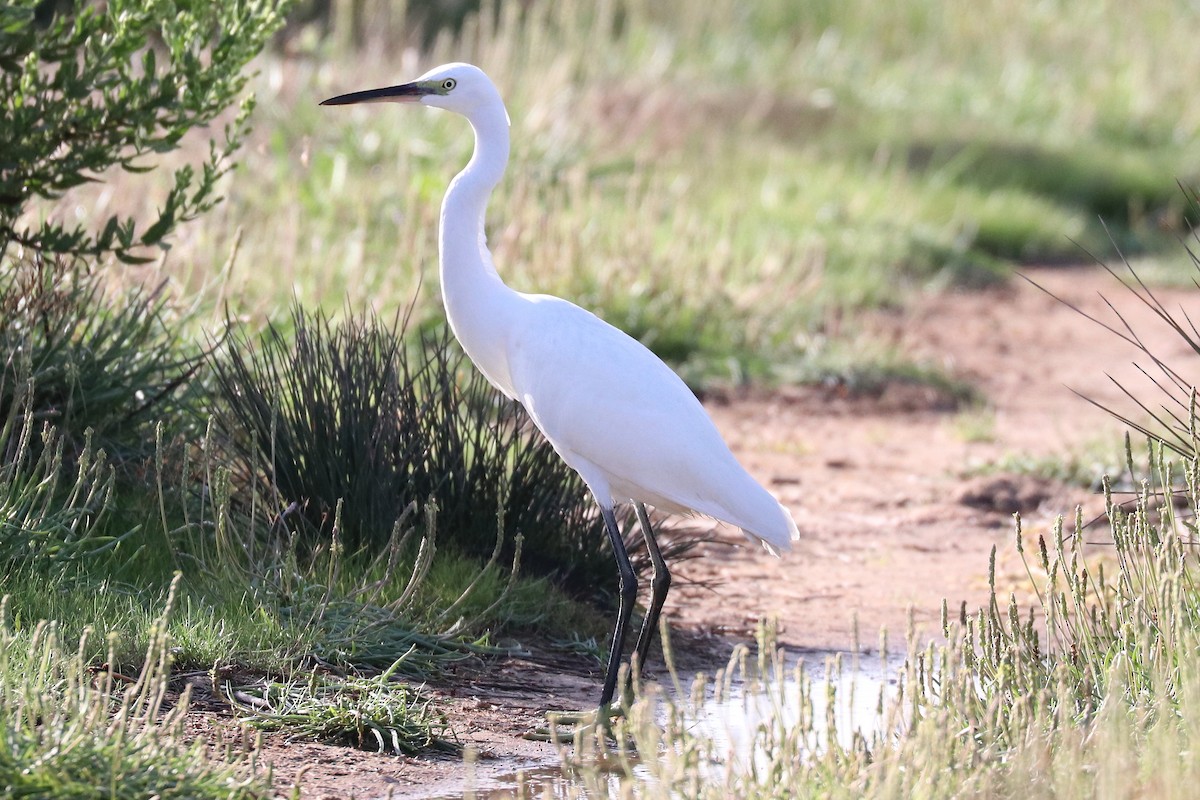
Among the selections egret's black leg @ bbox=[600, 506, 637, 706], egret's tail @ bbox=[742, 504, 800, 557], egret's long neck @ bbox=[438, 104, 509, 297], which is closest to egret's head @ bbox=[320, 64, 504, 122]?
egret's long neck @ bbox=[438, 104, 509, 297]

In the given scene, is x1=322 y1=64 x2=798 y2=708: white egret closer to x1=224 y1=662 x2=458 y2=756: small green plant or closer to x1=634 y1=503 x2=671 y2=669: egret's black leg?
x1=634 y1=503 x2=671 y2=669: egret's black leg

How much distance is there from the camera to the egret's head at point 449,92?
4484 millimetres

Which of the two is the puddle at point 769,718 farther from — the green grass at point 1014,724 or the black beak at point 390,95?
the black beak at point 390,95

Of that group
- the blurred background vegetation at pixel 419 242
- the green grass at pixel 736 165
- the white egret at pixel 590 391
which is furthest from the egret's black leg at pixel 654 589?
the green grass at pixel 736 165

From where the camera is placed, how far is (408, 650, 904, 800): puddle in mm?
2889

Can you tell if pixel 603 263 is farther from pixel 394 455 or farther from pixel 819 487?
pixel 394 455

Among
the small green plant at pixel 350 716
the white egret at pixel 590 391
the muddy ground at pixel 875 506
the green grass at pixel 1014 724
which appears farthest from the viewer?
the white egret at pixel 590 391

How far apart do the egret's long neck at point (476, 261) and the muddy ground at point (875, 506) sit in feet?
3.18

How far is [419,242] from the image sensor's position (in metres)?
7.89

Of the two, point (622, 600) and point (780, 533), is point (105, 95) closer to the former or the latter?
point (622, 600)

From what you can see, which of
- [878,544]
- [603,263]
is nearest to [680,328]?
[603,263]

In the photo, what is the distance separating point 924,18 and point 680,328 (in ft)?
30.5

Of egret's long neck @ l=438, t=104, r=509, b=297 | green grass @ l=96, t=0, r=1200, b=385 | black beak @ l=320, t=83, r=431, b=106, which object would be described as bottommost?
egret's long neck @ l=438, t=104, r=509, b=297

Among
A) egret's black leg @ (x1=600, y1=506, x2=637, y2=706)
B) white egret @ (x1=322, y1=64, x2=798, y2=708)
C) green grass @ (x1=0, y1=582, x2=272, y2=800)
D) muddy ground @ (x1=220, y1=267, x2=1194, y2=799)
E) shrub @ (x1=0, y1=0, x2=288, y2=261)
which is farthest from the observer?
shrub @ (x1=0, y1=0, x2=288, y2=261)
